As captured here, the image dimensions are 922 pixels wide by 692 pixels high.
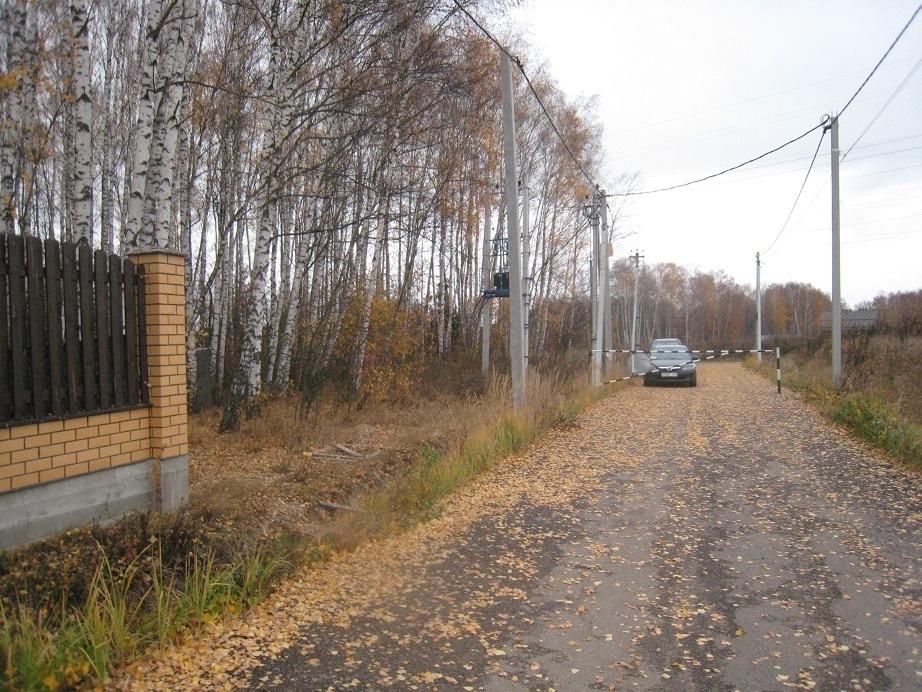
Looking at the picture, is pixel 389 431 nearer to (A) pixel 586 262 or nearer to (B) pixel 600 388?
(B) pixel 600 388

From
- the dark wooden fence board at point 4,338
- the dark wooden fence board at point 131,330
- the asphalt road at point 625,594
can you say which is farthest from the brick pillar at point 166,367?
the asphalt road at point 625,594

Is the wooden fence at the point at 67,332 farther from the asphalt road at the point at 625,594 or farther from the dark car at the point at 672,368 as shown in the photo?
the dark car at the point at 672,368

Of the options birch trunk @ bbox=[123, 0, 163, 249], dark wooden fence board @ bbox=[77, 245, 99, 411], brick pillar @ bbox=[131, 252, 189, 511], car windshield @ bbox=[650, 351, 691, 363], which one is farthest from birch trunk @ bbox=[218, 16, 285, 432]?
car windshield @ bbox=[650, 351, 691, 363]

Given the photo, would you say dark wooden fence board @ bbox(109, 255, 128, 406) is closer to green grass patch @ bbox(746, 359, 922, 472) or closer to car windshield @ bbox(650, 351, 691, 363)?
green grass patch @ bbox(746, 359, 922, 472)

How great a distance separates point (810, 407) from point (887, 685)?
13036 mm

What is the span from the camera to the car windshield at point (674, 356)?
2302cm

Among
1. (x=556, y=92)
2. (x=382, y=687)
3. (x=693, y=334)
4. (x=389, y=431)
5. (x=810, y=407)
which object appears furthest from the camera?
(x=693, y=334)

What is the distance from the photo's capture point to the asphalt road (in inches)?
138

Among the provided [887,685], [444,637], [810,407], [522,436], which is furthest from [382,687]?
[810,407]

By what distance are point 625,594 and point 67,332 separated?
4.37m

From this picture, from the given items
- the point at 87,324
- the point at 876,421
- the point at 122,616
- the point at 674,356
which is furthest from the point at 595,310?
the point at 122,616

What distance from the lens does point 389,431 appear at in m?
11.8

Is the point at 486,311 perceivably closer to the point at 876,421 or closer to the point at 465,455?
the point at 876,421

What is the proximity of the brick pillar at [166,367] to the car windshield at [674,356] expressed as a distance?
65.5ft
